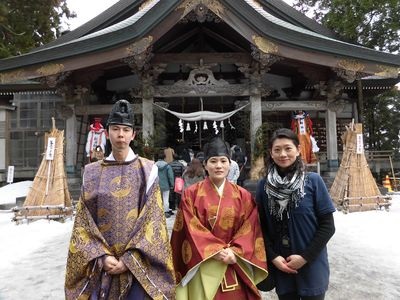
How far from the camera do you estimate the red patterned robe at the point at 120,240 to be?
1.86m

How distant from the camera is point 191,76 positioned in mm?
9445

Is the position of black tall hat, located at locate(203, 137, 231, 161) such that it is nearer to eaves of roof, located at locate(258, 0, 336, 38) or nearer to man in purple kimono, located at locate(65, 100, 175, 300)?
man in purple kimono, located at locate(65, 100, 175, 300)

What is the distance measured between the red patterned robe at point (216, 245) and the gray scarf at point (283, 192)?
16 cm

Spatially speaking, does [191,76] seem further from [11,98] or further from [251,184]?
[11,98]

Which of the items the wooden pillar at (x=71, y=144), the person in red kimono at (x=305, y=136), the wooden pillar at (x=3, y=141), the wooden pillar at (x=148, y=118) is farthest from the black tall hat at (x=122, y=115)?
the wooden pillar at (x=3, y=141)

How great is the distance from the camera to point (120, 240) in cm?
191

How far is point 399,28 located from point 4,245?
632 inches

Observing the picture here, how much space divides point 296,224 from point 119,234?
102 cm

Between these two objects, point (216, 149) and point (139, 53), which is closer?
point (216, 149)

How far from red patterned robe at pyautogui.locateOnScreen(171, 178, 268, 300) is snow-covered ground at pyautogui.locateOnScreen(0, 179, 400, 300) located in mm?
1487

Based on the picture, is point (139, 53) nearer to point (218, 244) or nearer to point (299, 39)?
point (299, 39)

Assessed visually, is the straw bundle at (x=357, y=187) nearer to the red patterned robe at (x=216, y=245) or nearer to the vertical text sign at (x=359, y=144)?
the vertical text sign at (x=359, y=144)

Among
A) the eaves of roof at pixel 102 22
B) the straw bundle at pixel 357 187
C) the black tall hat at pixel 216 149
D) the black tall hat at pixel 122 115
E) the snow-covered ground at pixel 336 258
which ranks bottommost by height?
the snow-covered ground at pixel 336 258

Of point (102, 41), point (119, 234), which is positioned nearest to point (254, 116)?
point (102, 41)
